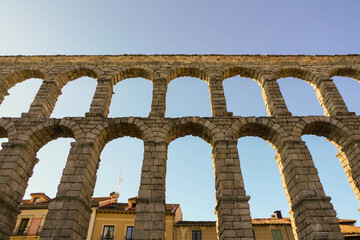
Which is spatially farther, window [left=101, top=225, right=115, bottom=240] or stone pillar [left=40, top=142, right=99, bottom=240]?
window [left=101, top=225, right=115, bottom=240]

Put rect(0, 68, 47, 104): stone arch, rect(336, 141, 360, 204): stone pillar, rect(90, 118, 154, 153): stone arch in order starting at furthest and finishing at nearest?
1. rect(0, 68, 47, 104): stone arch
2. rect(90, 118, 154, 153): stone arch
3. rect(336, 141, 360, 204): stone pillar

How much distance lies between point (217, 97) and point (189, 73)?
107 inches

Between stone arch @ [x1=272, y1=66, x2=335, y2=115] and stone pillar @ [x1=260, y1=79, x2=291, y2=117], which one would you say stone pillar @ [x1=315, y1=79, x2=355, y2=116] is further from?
stone pillar @ [x1=260, y1=79, x2=291, y2=117]

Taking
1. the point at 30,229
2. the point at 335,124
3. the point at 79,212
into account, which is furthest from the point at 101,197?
the point at 335,124

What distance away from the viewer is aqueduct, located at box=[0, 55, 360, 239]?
27.7 feet

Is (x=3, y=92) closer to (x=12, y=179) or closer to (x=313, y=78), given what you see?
(x=12, y=179)

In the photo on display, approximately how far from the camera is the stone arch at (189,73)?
45.1 ft

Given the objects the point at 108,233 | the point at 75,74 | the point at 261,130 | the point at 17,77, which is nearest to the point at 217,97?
the point at 261,130

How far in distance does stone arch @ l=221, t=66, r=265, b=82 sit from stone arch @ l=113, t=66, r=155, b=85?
3961mm

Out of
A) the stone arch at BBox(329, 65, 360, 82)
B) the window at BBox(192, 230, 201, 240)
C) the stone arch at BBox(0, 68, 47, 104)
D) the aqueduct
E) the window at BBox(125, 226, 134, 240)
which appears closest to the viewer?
the aqueduct

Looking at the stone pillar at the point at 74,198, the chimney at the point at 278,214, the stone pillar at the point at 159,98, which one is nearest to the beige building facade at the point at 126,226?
the chimney at the point at 278,214

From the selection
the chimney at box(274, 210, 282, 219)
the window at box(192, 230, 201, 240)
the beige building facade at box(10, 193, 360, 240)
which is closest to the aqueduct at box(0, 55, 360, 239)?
the beige building facade at box(10, 193, 360, 240)

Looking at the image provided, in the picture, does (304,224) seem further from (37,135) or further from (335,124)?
(37,135)

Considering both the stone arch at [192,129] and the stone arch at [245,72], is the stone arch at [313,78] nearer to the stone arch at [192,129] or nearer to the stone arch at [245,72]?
the stone arch at [245,72]
